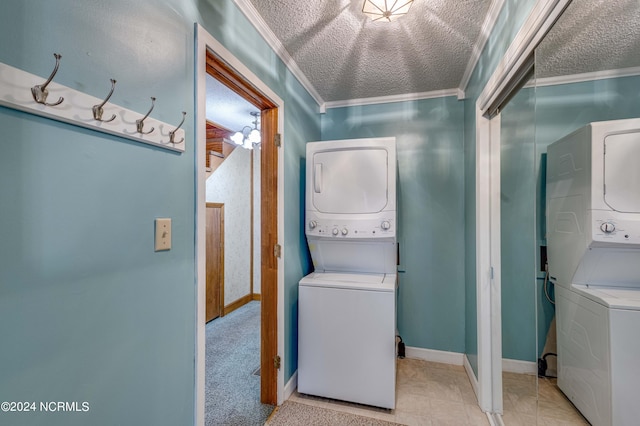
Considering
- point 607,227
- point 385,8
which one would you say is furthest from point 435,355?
point 385,8

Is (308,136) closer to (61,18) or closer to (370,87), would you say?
(370,87)

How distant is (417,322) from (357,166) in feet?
5.32

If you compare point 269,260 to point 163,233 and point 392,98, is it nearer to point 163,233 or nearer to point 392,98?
point 163,233

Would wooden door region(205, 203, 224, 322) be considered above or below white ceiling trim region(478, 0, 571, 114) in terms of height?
Result: below

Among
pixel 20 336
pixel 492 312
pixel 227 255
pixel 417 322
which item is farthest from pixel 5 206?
pixel 227 255

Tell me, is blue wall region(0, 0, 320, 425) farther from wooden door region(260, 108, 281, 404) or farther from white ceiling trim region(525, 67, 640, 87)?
white ceiling trim region(525, 67, 640, 87)

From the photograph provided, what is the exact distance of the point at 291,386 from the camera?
2.04m

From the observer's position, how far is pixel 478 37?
5.65 ft

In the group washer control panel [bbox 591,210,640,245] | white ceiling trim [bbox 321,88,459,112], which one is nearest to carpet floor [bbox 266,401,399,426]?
washer control panel [bbox 591,210,640,245]

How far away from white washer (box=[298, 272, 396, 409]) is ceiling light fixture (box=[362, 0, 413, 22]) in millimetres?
1592

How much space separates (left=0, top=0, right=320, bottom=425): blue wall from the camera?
65 centimetres

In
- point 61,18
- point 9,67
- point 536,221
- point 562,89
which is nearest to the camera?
point 9,67

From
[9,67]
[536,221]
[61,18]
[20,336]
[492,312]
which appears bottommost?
[492,312]

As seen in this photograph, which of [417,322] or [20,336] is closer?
[20,336]
